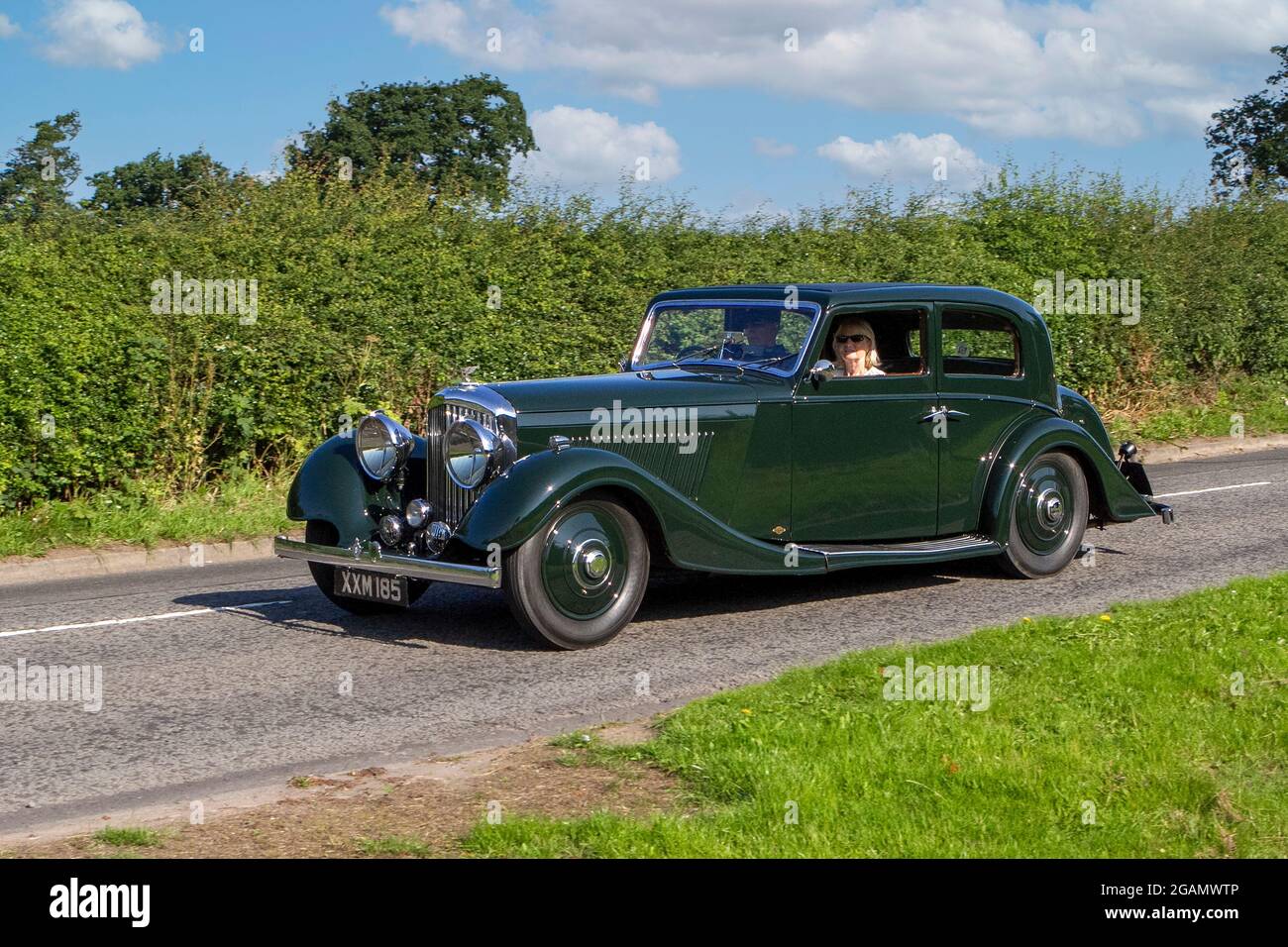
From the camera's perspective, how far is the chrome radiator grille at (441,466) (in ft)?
25.1

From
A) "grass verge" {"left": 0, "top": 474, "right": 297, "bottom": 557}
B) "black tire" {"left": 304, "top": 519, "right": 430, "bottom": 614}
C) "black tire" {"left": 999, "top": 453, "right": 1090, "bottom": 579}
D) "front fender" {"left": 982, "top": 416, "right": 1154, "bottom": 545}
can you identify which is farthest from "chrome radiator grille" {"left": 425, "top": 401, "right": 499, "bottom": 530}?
"grass verge" {"left": 0, "top": 474, "right": 297, "bottom": 557}

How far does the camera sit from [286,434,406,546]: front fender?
799 cm

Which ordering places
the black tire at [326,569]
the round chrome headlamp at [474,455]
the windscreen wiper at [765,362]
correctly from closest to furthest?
the round chrome headlamp at [474,455], the black tire at [326,569], the windscreen wiper at [765,362]

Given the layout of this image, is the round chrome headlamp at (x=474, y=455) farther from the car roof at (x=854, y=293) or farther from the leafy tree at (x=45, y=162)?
the leafy tree at (x=45, y=162)

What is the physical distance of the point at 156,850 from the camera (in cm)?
448

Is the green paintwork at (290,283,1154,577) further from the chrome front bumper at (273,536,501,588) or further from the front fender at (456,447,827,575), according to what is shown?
the chrome front bumper at (273,536,501,588)

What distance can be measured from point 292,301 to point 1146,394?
37.6ft

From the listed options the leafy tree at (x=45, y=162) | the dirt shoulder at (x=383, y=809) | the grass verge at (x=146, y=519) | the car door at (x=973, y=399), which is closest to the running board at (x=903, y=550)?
the car door at (x=973, y=399)

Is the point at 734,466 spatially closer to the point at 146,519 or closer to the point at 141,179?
the point at 146,519

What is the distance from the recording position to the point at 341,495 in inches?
319

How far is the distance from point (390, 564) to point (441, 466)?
729 millimetres

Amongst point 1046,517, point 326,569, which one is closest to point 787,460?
point 1046,517

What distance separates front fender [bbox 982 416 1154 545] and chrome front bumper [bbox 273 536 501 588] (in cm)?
355

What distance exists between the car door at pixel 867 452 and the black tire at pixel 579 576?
49.2 inches
